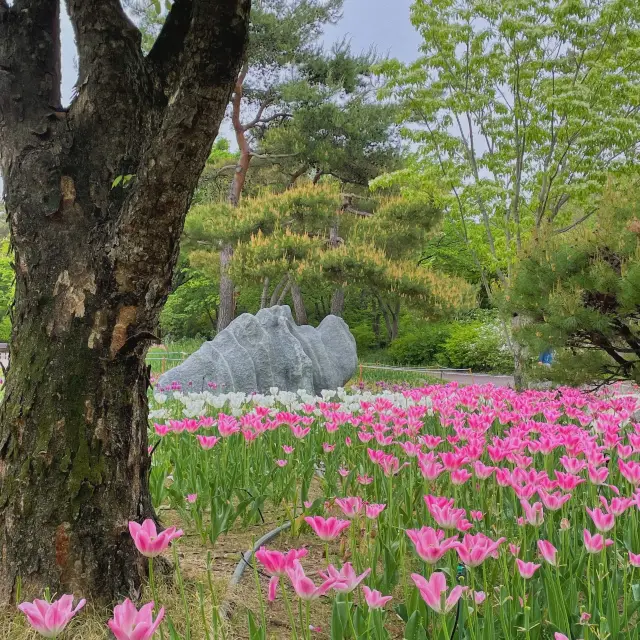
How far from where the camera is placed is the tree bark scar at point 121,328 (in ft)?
6.50

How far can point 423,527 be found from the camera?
1370 millimetres

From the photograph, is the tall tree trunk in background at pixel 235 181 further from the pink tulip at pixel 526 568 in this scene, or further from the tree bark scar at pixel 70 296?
the pink tulip at pixel 526 568

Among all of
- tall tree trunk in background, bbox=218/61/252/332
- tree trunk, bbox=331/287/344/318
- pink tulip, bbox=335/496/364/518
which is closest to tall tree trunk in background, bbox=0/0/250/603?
pink tulip, bbox=335/496/364/518

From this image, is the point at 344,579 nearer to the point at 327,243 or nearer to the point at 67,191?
the point at 67,191

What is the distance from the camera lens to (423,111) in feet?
35.3

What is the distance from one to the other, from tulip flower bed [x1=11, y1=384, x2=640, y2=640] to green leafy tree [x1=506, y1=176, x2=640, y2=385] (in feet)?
5.77

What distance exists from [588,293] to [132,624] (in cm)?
597

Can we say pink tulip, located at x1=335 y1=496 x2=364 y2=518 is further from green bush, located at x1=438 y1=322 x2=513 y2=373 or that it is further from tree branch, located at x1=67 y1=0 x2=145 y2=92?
green bush, located at x1=438 y1=322 x2=513 y2=373

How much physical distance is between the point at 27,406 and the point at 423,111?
10000 mm

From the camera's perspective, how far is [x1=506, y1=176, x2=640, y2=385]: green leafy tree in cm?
579

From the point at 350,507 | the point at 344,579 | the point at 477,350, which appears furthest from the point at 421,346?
the point at 344,579

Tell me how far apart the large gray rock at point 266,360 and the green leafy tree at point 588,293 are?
312cm

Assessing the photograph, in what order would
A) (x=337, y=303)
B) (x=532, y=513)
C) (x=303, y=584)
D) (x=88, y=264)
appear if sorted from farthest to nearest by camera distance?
(x=337, y=303) → (x=88, y=264) → (x=532, y=513) → (x=303, y=584)

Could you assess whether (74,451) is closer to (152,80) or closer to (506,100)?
(152,80)
